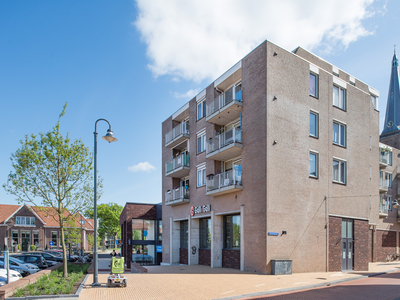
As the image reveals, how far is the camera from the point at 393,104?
48.6 metres

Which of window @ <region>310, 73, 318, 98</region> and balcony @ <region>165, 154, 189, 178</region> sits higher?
window @ <region>310, 73, 318, 98</region>

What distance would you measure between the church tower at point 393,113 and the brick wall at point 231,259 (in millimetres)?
30222

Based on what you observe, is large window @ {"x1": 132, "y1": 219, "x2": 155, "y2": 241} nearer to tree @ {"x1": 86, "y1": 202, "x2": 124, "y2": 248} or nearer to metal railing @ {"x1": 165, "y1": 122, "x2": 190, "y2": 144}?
metal railing @ {"x1": 165, "y1": 122, "x2": 190, "y2": 144}

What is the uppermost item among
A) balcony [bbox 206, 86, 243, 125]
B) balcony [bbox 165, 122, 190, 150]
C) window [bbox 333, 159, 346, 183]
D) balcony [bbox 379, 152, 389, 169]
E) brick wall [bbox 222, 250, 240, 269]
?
balcony [bbox 206, 86, 243, 125]

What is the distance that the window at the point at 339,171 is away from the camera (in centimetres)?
2214

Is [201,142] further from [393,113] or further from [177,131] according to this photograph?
[393,113]

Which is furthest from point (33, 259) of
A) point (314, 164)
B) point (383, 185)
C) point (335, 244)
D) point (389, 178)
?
point (389, 178)

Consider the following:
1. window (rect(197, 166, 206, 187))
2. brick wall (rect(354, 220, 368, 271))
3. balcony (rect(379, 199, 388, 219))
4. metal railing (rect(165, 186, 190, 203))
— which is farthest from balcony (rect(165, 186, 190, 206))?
balcony (rect(379, 199, 388, 219))

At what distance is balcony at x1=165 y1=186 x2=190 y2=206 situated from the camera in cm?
2672

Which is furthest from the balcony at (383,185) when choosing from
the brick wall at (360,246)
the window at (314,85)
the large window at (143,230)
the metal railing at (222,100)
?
the large window at (143,230)

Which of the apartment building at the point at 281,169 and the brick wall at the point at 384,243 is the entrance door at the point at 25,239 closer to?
the apartment building at the point at 281,169

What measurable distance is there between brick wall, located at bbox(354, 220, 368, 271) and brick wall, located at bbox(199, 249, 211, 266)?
32.0ft

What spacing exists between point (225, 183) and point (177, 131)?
32.3 ft

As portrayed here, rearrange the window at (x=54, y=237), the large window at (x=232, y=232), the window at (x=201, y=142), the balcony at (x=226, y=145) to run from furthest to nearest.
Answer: the window at (x=54, y=237) < the window at (x=201, y=142) < the large window at (x=232, y=232) < the balcony at (x=226, y=145)
